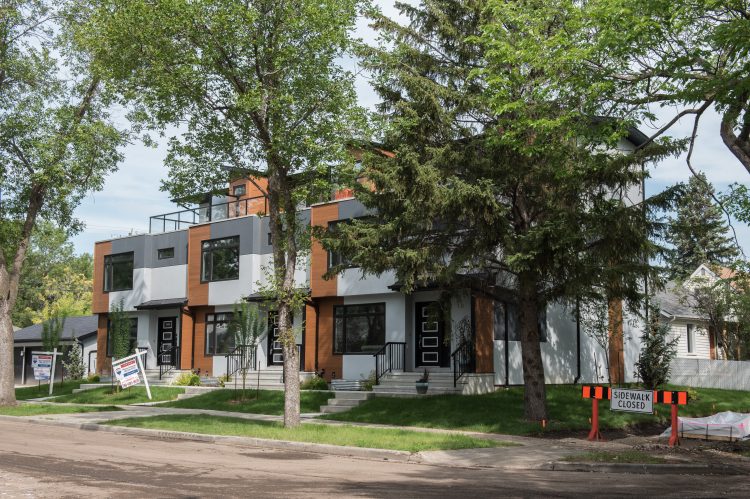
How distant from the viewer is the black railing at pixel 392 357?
25.8 metres

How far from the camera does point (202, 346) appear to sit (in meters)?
32.8

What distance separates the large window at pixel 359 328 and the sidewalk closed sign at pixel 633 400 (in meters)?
11.5

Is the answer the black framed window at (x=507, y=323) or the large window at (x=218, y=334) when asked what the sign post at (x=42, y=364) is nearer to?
the large window at (x=218, y=334)

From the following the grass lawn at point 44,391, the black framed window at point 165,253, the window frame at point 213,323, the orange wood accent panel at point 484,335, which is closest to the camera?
the orange wood accent panel at point 484,335

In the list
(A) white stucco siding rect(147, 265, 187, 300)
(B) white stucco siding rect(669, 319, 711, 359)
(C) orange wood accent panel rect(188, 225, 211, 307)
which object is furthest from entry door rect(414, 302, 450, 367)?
(B) white stucco siding rect(669, 319, 711, 359)

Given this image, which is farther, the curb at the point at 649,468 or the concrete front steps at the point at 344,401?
the concrete front steps at the point at 344,401

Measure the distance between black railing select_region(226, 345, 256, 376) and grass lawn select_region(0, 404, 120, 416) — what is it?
544cm

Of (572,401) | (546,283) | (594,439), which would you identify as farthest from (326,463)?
(572,401)

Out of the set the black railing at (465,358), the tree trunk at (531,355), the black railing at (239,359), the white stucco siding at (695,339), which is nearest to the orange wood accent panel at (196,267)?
the black railing at (239,359)

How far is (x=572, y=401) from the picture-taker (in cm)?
2180

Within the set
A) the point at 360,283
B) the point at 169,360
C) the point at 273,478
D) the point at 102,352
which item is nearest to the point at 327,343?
the point at 360,283

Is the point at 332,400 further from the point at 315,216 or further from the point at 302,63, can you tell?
the point at 302,63

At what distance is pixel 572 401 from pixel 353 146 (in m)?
9.69

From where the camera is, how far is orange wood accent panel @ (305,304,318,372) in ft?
94.9
